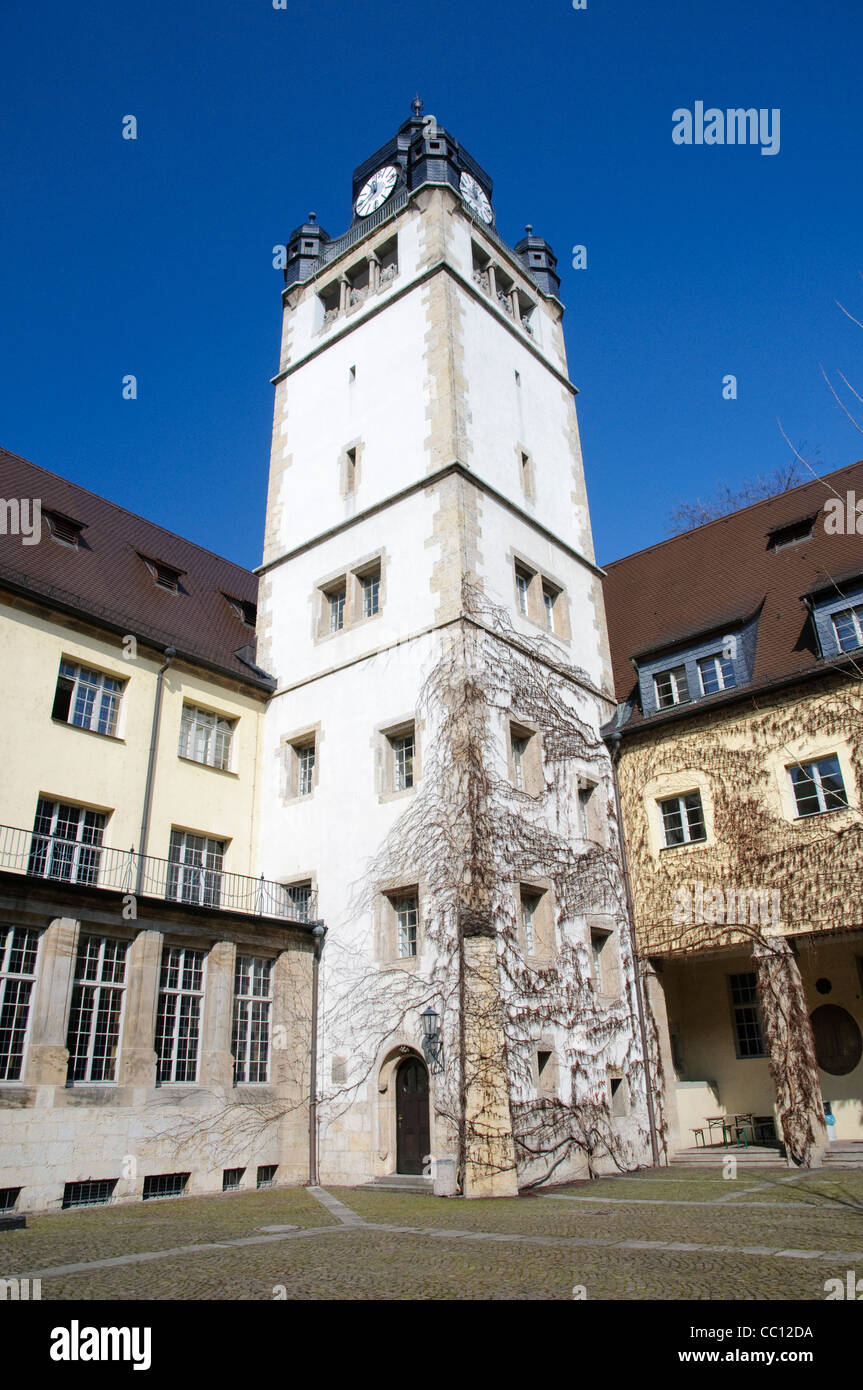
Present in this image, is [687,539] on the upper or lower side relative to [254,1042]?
upper

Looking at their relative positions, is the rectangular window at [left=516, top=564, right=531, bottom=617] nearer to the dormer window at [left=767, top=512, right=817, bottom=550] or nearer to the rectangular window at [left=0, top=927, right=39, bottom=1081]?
the dormer window at [left=767, top=512, right=817, bottom=550]

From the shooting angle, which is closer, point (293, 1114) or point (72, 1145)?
point (72, 1145)

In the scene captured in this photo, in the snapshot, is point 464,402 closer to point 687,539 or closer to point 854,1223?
point 687,539

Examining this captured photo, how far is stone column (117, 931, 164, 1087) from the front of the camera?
13.8 metres

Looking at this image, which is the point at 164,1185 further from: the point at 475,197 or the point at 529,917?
the point at 475,197

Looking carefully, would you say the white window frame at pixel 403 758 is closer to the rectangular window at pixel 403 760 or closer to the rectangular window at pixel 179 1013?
the rectangular window at pixel 403 760

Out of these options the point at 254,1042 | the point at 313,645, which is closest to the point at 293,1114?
the point at 254,1042

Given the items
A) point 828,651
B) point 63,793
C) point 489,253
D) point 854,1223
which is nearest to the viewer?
point 854,1223

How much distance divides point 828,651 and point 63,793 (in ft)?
43.8

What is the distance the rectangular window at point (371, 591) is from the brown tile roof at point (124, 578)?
2.77m

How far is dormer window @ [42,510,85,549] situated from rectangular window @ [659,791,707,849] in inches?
515

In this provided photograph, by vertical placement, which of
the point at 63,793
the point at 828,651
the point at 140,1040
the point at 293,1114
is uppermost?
the point at 828,651

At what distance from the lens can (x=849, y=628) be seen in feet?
55.3

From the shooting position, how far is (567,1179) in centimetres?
1460
